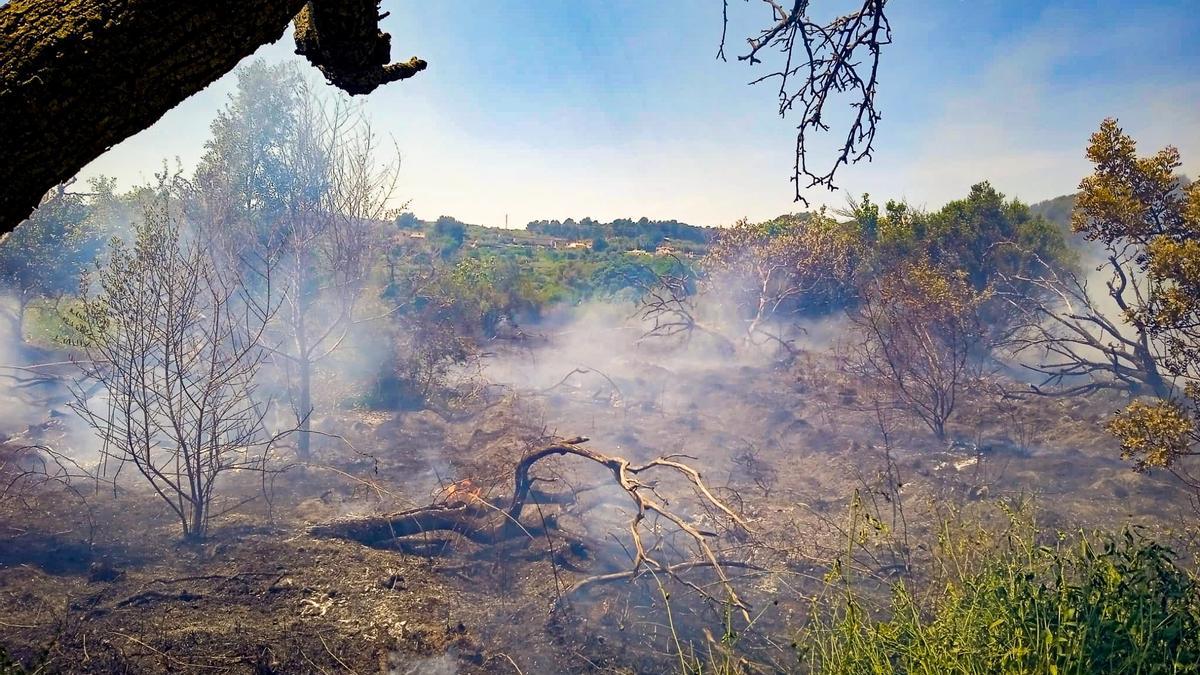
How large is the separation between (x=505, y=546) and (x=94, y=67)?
6323 millimetres

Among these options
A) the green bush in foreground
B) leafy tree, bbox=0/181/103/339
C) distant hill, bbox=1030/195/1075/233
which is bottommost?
the green bush in foreground

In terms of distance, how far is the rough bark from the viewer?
1.35m

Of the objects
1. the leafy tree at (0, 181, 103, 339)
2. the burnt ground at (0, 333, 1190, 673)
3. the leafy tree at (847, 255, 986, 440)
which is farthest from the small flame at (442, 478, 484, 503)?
the leafy tree at (0, 181, 103, 339)

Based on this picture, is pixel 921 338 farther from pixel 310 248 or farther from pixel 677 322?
pixel 310 248

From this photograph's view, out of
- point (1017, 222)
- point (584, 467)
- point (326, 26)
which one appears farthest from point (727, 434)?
point (1017, 222)

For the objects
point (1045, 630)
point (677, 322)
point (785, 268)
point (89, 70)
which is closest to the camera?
point (89, 70)

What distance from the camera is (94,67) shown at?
55.2 inches

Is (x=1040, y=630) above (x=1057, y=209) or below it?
below

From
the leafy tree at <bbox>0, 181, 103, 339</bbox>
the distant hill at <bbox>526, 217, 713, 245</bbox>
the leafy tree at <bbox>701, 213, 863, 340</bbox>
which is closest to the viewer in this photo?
the leafy tree at <bbox>0, 181, 103, 339</bbox>

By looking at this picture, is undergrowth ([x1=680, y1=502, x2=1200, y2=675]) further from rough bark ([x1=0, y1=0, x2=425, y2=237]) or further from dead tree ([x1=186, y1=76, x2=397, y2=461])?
dead tree ([x1=186, y1=76, x2=397, y2=461])

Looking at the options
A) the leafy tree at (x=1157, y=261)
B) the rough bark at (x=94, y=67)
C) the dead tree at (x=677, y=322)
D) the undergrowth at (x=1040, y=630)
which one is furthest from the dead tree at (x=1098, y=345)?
the rough bark at (x=94, y=67)

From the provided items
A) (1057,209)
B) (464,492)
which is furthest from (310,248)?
(1057,209)

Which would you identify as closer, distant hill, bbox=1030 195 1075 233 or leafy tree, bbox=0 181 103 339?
leafy tree, bbox=0 181 103 339

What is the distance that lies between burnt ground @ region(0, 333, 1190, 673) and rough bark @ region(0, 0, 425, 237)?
2265 mm
